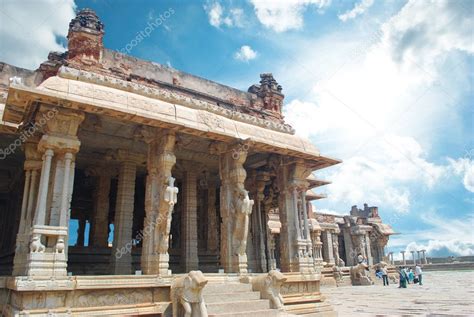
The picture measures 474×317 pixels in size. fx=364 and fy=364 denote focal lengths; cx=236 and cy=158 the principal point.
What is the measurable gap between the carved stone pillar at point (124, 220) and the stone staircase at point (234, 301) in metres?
3.41

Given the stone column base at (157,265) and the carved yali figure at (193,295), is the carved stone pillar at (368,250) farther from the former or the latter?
the carved yali figure at (193,295)

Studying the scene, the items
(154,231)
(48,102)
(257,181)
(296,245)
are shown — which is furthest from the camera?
(257,181)

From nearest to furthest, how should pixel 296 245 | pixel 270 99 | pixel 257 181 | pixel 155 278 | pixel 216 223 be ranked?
1. pixel 155 278
2. pixel 296 245
3. pixel 257 181
4. pixel 216 223
5. pixel 270 99

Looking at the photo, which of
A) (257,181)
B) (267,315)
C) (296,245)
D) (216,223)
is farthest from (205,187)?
(267,315)

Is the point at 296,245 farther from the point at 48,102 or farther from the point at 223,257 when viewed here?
the point at 48,102

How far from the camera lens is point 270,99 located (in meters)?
21.0

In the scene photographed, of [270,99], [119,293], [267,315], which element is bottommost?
[267,315]

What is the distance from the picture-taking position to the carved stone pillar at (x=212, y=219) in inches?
603

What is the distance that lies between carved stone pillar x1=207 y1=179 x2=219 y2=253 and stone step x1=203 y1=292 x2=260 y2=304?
6.20 m

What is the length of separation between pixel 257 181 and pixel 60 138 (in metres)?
8.04

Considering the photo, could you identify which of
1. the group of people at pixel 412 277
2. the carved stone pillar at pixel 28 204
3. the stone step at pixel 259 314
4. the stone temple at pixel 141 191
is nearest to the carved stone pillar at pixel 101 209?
the stone temple at pixel 141 191

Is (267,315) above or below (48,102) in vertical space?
below

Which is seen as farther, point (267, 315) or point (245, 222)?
point (245, 222)

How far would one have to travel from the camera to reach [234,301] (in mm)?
8633
